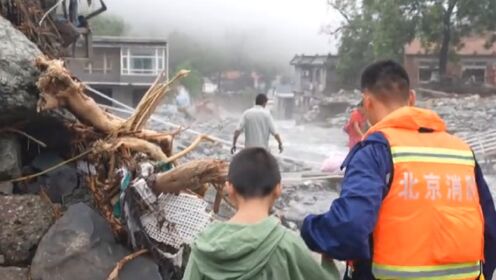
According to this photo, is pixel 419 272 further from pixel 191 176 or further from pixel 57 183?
pixel 57 183

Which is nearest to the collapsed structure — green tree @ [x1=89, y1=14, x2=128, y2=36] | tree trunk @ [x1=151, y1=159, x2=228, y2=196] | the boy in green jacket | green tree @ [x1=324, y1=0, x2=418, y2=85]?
tree trunk @ [x1=151, y1=159, x2=228, y2=196]

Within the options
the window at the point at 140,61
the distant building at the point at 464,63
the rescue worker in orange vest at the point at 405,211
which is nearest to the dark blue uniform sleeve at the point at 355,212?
the rescue worker in orange vest at the point at 405,211

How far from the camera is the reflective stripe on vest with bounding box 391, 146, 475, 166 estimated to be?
7.04 ft

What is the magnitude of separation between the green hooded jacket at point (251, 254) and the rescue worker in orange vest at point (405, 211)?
3.2 inches

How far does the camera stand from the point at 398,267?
2.10m

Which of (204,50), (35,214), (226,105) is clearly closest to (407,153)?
(35,214)

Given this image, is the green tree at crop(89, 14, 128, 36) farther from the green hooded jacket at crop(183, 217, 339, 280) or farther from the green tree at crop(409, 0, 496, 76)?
the green hooded jacket at crop(183, 217, 339, 280)

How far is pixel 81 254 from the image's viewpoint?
150 inches

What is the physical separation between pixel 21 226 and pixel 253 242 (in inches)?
96.1

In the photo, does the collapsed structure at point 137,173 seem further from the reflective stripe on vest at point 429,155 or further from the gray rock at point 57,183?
the reflective stripe on vest at point 429,155

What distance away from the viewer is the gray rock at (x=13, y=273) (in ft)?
12.3

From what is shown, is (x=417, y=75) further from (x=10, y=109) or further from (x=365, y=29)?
(x=10, y=109)

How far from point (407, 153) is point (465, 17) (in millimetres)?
33168

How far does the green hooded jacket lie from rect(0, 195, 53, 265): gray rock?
7.17ft
